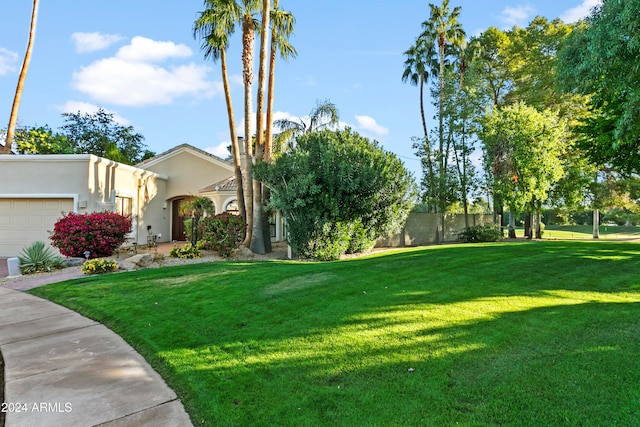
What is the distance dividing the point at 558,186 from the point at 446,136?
6.92m

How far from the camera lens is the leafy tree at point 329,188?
1238cm

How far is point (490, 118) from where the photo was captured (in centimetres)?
1964

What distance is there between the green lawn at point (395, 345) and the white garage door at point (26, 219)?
27.7 ft

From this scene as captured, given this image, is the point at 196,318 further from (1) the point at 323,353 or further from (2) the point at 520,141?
(2) the point at 520,141

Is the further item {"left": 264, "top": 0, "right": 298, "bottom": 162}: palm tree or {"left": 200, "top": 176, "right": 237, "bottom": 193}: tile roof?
{"left": 200, "top": 176, "right": 237, "bottom": 193}: tile roof

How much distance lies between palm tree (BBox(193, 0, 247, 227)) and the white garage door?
7083 millimetres

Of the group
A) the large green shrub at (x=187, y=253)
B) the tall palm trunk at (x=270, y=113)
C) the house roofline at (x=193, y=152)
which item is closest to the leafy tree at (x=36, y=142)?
the house roofline at (x=193, y=152)

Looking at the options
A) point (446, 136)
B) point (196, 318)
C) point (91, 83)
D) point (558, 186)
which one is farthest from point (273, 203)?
point (91, 83)

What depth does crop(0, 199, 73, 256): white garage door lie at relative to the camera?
1443 cm

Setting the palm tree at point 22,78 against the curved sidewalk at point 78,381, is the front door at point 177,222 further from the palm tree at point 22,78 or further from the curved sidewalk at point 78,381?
the curved sidewalk at point 78,381

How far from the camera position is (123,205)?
16.5 metres

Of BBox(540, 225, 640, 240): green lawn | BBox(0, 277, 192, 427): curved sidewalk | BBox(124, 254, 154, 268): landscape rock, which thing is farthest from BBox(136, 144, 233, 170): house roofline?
BBox(540, 225, 640, 240): green lawn

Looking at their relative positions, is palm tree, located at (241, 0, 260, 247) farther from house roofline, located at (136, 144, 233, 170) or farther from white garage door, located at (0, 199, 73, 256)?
white garage door, located at (0, 199, 73, 256)

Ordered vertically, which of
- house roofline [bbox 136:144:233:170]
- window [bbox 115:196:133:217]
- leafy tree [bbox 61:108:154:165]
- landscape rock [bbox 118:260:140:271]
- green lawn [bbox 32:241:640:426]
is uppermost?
leafy tree [bbox 61:108:154:165]
